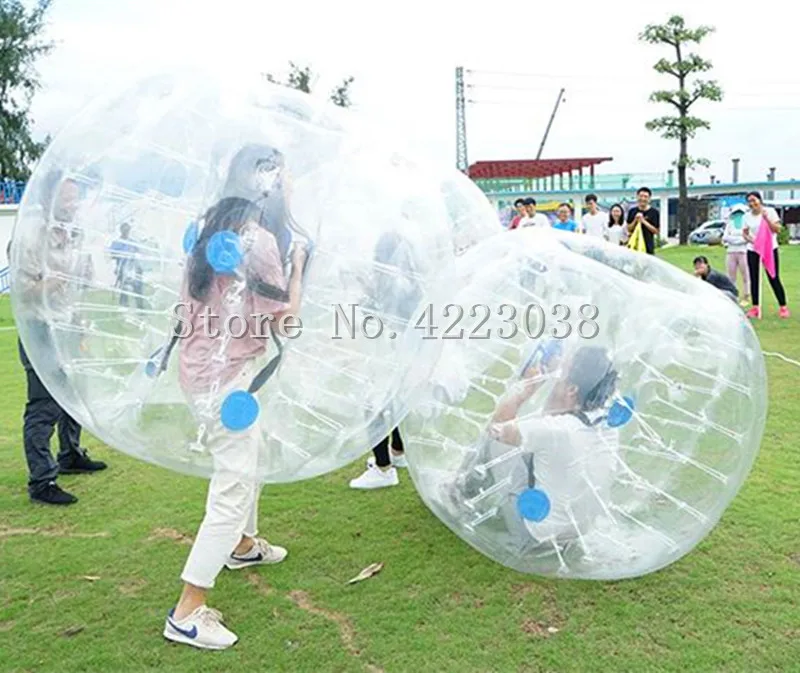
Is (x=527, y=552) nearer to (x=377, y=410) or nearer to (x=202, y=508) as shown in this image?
(x=377, y=410)

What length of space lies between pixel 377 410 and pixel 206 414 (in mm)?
605

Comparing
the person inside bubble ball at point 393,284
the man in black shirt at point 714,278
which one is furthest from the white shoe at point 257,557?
the man in black shirt at point 714,278

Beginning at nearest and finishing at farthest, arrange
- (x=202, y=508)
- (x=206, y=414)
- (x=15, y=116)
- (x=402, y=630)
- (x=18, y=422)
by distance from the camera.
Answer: (x=206, y=414)
(x=402, y=630)
(x=202, y=508)
(x=18, y=422)
(x=15, y=116)

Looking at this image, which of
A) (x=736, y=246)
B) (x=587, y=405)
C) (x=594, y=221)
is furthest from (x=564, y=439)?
(x=736, y=246)

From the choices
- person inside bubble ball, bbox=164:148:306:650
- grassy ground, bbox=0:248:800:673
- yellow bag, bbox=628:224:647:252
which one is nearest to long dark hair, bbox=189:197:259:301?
person inside bubble ball, bbox=164:148:306:650

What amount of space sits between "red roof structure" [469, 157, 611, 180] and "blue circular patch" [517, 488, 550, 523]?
40.1 meters

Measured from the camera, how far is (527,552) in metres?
2.87

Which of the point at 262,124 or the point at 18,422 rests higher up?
the point at 262,124

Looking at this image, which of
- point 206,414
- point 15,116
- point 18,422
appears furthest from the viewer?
point 15,116

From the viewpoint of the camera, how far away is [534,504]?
9.20 ft

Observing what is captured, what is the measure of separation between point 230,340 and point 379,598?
4.14ft

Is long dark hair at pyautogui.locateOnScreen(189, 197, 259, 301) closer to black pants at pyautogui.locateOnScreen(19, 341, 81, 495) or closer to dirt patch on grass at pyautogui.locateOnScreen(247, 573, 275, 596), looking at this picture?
dirt patch on grass at pyautogui.locateOnScreen(247, 573, 275, 596)

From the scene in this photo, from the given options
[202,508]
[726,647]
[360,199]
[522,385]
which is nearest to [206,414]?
[360,199]

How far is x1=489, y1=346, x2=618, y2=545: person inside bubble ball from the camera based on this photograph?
2705 mm
